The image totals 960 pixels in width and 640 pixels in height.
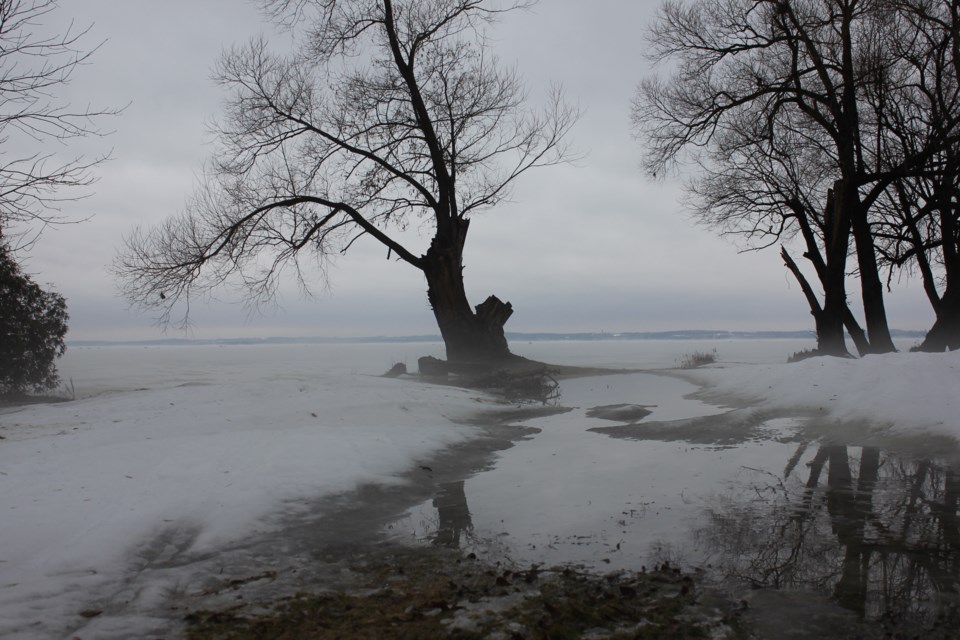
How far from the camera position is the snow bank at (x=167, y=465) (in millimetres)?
Result: 4180

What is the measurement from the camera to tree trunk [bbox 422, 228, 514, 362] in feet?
60.4

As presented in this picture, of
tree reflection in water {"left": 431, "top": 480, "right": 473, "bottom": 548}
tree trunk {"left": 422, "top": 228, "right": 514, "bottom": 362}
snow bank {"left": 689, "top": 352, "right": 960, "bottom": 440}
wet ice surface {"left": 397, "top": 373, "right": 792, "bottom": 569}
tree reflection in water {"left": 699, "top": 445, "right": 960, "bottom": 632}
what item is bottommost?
tree reflection in water {"left": 431, "top": 480, "right": 473, "bottom": 548}

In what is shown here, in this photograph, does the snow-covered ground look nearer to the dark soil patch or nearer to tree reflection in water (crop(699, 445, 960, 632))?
the dark soil patch

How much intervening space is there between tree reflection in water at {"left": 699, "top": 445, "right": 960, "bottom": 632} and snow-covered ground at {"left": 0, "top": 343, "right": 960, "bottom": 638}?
232cm

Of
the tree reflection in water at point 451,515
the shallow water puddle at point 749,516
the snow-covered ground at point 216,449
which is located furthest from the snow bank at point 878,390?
the tree reflection in water at point 451,515

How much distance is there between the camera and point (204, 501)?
5.52 meters

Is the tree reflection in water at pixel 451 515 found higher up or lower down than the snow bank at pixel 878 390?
lower down

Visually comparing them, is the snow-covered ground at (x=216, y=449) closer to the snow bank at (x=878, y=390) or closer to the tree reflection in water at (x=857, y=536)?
the snow bank at (x=878, y=390)

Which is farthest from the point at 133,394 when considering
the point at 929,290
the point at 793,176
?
the point at 929,290

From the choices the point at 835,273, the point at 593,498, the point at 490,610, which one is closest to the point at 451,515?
the point at 593,498

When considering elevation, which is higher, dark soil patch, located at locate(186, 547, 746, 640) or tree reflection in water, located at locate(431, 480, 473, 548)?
dark soil patch, located at locate(186, 547, 746, 640)

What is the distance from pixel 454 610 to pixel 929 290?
22496 millimetres

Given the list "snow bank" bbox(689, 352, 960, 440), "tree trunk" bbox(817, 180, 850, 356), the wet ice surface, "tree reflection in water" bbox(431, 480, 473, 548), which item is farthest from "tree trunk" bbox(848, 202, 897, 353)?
"tree reflection in water" bbox(431, 480, 473, 548)

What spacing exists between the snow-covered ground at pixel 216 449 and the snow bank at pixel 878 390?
0.03m
